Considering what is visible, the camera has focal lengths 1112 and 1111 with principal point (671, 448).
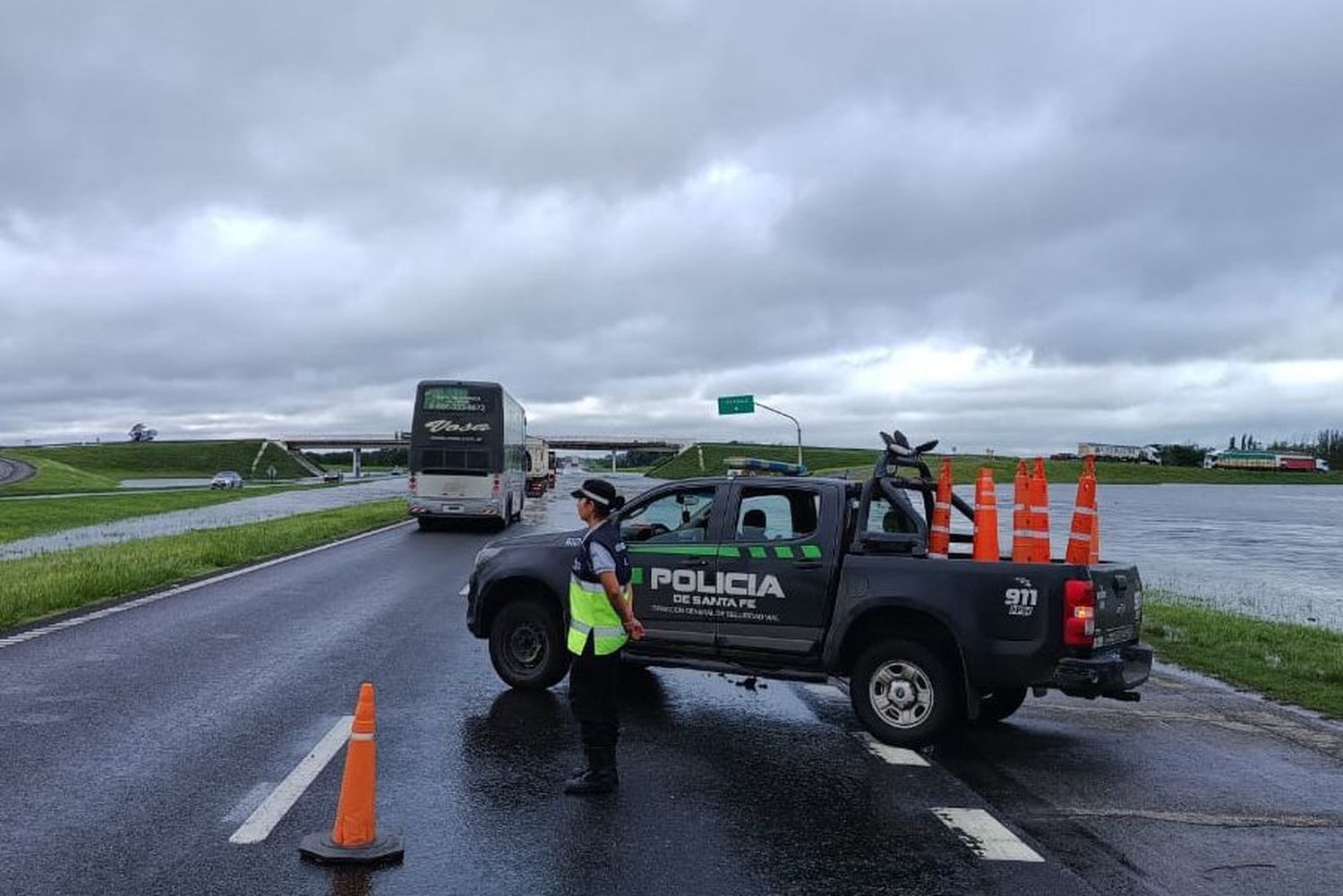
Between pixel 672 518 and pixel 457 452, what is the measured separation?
22.9 m

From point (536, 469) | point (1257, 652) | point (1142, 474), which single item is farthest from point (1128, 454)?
point (1257, 652)

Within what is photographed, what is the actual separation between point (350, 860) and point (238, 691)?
4.16 m

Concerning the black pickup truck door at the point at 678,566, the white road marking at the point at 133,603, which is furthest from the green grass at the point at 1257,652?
the white road marking at the point at 133,603

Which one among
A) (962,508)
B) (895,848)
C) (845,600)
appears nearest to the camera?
(895,848)

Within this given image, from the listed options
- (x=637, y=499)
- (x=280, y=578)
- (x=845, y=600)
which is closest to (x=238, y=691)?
(x=637, y=499)

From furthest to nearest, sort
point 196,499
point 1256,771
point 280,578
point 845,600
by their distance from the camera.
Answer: point 196,499 < point 280,578 < point 845,600 < point 1256,771

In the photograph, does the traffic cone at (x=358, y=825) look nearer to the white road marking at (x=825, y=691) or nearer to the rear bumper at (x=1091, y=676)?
the rear bumper at (x=1091, y=676)

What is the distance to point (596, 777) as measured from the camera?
20.4ft

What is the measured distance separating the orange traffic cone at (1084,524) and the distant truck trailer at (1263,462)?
6769 inches

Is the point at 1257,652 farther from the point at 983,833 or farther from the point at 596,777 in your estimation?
the point at 596,777

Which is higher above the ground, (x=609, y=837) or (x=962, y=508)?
(x=962, y=508)

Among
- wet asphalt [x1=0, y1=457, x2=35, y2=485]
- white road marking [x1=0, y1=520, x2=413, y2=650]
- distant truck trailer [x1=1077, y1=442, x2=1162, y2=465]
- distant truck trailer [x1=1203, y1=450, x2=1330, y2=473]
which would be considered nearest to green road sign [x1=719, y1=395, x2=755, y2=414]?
white road marking [x1=0, y1=520, x2=413, y2=650]

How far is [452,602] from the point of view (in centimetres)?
1462

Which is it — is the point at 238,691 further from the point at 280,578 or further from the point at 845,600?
the point at 280,578
